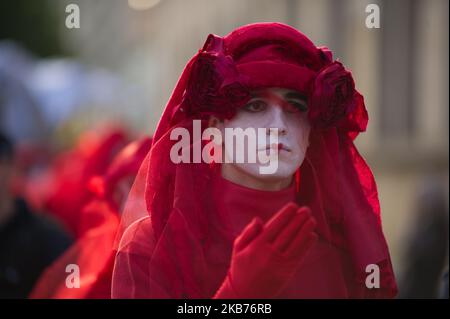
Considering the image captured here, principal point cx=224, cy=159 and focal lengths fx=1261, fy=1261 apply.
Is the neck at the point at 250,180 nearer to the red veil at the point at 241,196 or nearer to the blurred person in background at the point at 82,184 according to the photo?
the red veil at the point at 241,196

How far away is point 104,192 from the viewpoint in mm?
6551

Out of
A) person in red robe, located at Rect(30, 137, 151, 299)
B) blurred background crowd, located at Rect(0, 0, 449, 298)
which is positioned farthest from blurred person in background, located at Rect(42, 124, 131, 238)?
person in red robe, located at Rect(30, 137, 151, 299)

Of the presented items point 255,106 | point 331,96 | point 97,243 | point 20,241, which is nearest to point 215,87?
point 255,106

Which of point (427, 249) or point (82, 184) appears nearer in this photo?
point (82, 184)

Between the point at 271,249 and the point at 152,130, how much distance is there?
10.8 m

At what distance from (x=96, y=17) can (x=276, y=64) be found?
2306 cm

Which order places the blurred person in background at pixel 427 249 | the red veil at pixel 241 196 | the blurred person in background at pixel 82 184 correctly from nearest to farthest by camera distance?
the red veil at pixel 241 196 < the blurred person in background at pixel 427 249 < the blurred person in background at pixel 82 184

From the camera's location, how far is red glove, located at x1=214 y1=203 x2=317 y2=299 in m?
3.79

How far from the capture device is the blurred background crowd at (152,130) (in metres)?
6.93

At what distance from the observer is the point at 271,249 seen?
3.78 meters

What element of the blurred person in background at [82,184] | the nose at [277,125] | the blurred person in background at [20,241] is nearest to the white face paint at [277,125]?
the nose at [277,125]

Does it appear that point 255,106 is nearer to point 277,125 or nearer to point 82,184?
point 277,125

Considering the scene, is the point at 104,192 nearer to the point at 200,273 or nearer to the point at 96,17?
the point at 200,273

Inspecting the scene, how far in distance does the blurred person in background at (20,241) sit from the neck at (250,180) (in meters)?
2.66
